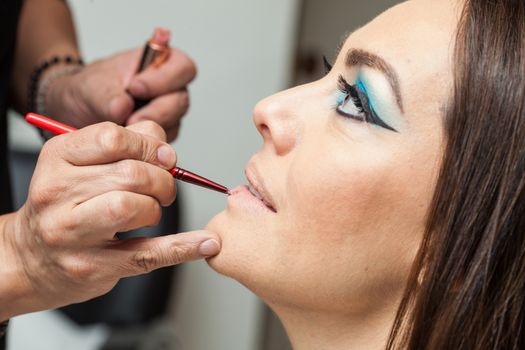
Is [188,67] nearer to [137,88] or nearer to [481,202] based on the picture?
[137,88]

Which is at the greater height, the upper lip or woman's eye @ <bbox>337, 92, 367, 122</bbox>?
woman's eye @ <bbox>337, 92, 367, 122</bbox>

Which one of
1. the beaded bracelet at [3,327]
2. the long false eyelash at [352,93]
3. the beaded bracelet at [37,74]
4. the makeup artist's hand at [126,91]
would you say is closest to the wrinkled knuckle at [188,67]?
the makeup artist's hand at [126,91]

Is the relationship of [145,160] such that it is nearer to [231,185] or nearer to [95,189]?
[95,189]

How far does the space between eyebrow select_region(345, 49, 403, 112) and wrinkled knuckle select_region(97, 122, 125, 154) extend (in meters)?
0.28

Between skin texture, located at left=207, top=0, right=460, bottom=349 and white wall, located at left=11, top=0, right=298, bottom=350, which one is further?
white wall, located at left=11, top=0, right=298, bottom=350

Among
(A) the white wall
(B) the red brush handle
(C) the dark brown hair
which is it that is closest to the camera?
(C) the dark brown hair

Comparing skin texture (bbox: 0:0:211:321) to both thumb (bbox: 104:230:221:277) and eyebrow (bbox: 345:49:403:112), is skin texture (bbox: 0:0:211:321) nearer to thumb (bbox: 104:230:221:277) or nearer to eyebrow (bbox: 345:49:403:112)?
thumb (bbox: 104:230:221:277)

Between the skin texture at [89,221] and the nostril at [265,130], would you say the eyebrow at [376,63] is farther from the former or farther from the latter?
the skin texture at [89,221]

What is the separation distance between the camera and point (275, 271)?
0.80m

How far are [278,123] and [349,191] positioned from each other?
0.12 meters

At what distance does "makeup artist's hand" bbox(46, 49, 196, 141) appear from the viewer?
107 cm

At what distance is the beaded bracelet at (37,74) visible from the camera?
123 centimetres

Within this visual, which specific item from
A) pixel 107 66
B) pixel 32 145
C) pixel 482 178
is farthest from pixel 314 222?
pixel 32 145

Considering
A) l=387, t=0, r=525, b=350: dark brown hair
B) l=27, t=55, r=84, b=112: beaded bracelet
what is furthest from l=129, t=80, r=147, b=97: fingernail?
l=387, t=0, r=525, b=350: dark brown hair
